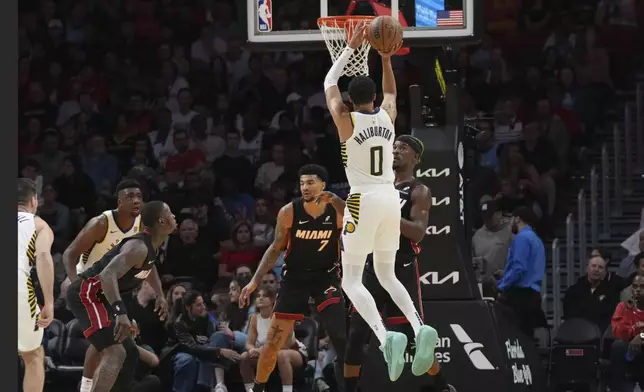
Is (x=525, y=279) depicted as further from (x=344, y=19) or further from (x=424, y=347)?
(x=424, y=347)

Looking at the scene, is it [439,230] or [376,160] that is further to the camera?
[439,230]

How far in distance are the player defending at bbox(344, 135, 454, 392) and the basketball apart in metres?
1.47

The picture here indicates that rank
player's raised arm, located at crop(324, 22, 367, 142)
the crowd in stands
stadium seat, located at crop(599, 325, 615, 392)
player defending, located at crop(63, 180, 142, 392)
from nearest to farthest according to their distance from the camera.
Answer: player's raised arm, located at crop(324, 22, 367, 142), player defending, located at crop(63, 180, 142, 392), stadium seat, located at crop(599, 325, 615, 392), the crowd in stands

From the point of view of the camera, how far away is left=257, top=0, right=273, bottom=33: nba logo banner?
10578 millimetres

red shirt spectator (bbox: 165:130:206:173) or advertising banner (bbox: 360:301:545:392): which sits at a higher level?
red shirt spectator (bbox: 165:130:206:173)

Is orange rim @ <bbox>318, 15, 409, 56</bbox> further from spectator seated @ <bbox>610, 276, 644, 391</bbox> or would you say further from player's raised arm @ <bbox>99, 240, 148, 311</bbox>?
spectator seated @ <bbox>610, 276, 644, 391</bbox>

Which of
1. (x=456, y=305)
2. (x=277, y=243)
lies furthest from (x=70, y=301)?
(x=456, y=305)

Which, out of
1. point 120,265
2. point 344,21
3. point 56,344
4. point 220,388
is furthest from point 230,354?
Answer: point 344,21

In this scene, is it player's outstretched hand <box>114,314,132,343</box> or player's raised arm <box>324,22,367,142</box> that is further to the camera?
player's outstretched hand <box>114,314,132,343</box>

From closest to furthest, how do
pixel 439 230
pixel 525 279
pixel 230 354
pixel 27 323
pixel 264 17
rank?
pixel 27 323, pixel 264 17, pixel 439 230, pixel 230 354, pixel 525 279

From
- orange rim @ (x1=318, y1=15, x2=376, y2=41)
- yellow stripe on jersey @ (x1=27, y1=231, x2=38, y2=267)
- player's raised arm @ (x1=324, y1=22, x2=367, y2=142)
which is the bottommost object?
yellow stripe on jersey @ (x1=27, y1=231, x2=38, y2=267)

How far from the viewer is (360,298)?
852 centimetres

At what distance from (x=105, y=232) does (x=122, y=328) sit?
1.49 meters

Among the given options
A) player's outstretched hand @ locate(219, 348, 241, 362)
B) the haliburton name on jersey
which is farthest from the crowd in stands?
the haliburton name on jersey
